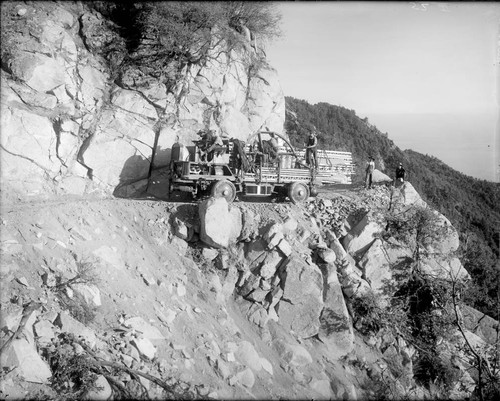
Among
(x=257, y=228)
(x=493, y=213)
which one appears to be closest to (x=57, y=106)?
(x=257, y=228)

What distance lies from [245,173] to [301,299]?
170 inches

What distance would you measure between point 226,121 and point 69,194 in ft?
22.6

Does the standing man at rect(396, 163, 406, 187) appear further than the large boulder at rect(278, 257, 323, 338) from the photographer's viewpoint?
Yes

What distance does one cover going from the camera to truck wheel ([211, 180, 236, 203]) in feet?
36.7

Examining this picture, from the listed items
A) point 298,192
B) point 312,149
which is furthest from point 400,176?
point 298,192

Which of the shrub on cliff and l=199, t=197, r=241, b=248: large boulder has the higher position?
the shrub on cliff

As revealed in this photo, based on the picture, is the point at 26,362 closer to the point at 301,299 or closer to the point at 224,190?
the point at 301,299

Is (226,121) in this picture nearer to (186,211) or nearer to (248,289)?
(186,211)

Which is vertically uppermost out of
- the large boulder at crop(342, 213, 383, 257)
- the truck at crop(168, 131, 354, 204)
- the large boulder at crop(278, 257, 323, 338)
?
the truck at crop(168, 131, 354, 204)

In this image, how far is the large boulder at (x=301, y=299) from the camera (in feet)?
32.0

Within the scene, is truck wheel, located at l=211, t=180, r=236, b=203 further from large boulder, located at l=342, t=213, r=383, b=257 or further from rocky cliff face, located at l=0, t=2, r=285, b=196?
large boulder, located at l=342, t=213, r=383, b=257

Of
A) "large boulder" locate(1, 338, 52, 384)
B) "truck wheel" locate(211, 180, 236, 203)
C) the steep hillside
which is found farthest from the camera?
"truck wheel" locate(211, 180, 236, 203)

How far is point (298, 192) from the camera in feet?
40.4

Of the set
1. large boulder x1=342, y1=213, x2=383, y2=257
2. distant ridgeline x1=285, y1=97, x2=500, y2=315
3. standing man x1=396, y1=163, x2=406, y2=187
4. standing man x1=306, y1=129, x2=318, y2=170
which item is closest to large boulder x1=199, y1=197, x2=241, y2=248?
large boulder x1=342, y1=213, x2=383, y2=257
